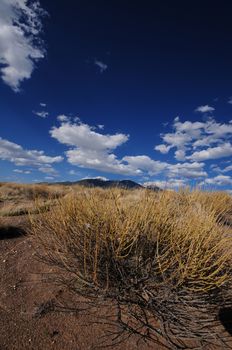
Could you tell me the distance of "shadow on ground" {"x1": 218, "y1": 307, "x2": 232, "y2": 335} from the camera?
3256 mm

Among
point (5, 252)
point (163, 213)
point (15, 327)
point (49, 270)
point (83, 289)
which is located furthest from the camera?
point (5, 252)

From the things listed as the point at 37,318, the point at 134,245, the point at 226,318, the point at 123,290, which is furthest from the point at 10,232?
the point at 226,318

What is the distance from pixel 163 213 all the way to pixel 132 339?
1.55 metres

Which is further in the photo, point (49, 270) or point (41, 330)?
point (49, 270)

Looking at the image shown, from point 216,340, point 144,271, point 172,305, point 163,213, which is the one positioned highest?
point 163,213

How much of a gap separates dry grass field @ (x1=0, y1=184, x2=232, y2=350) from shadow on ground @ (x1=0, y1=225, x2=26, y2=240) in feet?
5.63

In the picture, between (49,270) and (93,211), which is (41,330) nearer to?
(49,270)

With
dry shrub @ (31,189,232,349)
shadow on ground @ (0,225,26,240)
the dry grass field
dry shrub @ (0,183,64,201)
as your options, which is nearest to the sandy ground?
the dry grass field

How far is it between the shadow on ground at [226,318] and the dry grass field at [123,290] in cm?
1

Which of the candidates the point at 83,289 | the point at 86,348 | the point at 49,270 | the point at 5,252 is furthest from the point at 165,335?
the point at 5,252

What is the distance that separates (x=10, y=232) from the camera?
19.6 ft

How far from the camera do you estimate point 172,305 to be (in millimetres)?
3100

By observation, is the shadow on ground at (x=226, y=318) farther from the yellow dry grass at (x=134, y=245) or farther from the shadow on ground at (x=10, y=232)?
the shadow on ground at (x=10, y=232)

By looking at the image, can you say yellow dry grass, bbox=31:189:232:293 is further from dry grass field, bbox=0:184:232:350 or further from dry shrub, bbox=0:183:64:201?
dry shrub, bbox=0:183:64:201
